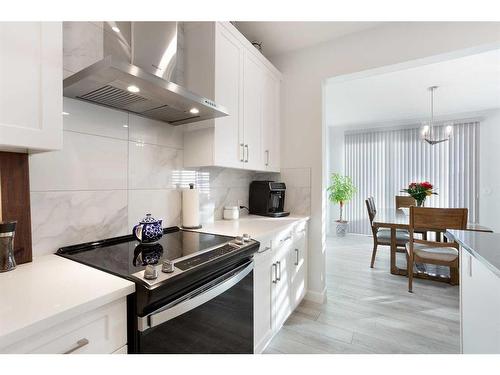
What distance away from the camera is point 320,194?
2.40 meters

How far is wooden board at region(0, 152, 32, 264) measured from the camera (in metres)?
0.99

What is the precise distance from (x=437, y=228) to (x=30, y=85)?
3.20 metres

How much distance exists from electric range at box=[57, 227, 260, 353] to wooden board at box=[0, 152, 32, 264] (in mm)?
156

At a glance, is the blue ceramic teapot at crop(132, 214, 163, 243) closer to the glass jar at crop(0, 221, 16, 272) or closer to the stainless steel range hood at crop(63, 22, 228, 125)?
the glass jar at crop(0, 221, 16, 272)

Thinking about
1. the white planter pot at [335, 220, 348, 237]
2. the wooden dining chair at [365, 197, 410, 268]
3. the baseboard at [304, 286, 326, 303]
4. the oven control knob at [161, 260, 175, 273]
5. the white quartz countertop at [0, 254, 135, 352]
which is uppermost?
the oven control knob at [161, 260, 175, 273]

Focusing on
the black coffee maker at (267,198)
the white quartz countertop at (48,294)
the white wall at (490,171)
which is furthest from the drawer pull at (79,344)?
the white wall at (490,171)

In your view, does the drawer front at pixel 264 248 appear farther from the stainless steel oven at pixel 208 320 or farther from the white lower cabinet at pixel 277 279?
the stainless steel oven at pixel 208 320

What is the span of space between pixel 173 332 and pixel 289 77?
8.24 feet

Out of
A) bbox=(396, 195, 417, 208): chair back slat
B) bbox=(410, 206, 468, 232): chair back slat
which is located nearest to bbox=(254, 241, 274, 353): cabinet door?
bbox=(410, 206, 468, 232): chair back slat

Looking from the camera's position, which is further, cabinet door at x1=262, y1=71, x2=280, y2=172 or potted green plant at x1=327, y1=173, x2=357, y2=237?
potted green plant at x1=327, y1=173, x2=357, y2=237

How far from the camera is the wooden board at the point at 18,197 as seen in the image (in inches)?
39.0

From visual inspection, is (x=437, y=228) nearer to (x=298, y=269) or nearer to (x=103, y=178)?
(x=298, y=269)

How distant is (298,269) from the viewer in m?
2.20
